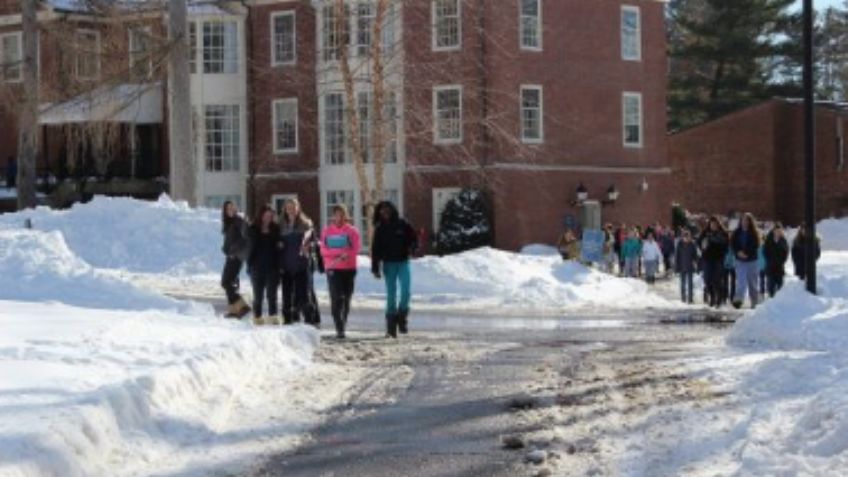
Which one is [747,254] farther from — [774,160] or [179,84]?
[774,160]

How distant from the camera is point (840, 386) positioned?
32.2ft

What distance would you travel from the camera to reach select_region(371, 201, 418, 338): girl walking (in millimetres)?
17000

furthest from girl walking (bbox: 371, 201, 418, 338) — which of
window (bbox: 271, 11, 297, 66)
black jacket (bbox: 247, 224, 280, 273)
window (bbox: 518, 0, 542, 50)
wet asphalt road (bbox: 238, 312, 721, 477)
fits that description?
window (bbox: 271, 11, 297, 66)

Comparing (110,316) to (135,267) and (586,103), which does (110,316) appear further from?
(586,103)

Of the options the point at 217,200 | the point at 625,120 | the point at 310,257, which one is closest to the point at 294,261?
the point at 310,257

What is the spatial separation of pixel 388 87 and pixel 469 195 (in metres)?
4.33

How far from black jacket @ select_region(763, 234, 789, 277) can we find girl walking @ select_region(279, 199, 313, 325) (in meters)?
11.4

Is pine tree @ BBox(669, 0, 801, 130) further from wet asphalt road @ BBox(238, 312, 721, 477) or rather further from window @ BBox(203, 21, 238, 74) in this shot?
wet asphalt road @ BBox(238, 312, 721, 477)

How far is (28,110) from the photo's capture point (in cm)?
3644

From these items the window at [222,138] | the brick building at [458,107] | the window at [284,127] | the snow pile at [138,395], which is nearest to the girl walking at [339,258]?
the snow pile at [138,395]

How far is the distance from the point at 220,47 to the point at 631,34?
14.2 metres

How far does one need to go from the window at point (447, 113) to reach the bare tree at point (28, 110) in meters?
Result: 11.8

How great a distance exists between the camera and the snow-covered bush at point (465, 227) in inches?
1540

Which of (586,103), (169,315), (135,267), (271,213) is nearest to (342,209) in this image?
(271,213)
